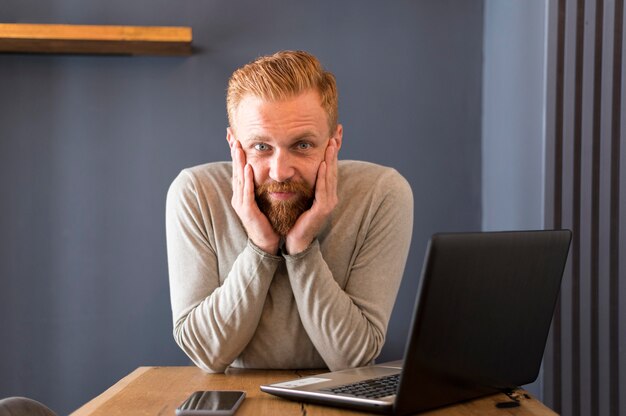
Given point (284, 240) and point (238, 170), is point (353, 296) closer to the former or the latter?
point (284, 240)

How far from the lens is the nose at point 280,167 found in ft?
5.15

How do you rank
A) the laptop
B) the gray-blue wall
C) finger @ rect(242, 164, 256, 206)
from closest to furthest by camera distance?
1. the laptop
2. finger @ rect(242, 164, 256, 206)
3. the gray-blue wall

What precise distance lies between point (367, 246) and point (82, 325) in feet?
4.70

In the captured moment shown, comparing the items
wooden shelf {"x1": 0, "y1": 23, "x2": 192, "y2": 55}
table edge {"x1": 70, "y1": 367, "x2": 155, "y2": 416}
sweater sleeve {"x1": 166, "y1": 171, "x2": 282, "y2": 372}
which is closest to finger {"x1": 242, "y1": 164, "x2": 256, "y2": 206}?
sweater sleeve {"x1": 166, "y1": 171, "x2": 282, "y2": 372}

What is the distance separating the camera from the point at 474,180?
277cm

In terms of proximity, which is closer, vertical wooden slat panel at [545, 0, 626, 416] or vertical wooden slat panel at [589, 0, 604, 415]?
vertical wooden slat panel at [545, 0, 626, 416]

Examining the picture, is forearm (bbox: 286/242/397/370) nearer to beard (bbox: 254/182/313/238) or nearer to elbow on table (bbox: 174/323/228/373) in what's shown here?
beard (bbox: 254/182/313/238)

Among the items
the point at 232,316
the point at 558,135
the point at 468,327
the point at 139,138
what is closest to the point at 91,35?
the point at 139,138

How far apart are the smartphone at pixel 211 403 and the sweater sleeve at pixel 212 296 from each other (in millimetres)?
359

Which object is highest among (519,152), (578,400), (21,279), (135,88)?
(135,88)

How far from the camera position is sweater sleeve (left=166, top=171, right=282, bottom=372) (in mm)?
1522

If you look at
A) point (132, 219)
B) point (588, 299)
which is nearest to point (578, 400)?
point (588, 299)

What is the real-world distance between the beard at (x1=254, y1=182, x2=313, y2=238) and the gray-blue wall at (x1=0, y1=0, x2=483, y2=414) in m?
1.13

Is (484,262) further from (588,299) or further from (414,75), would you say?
(414,75)
